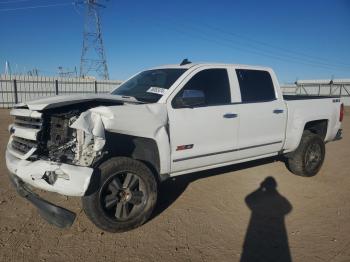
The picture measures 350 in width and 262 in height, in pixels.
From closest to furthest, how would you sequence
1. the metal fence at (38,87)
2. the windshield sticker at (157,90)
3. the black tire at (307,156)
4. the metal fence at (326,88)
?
the windshield sticker at (157,90)
the black tire at (307,156)
the metal fence at (38,87)
the metal fence at (326,88)

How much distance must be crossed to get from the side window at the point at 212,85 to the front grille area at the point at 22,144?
82.9 inches

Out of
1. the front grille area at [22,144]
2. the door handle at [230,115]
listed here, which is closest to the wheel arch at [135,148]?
the front grille area at [22,144]

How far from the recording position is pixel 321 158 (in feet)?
21.2

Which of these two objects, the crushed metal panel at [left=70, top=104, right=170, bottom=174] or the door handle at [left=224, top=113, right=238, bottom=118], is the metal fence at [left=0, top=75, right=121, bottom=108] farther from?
the crushed metal panel at [left=70, top=104, right=170, bottom=174]

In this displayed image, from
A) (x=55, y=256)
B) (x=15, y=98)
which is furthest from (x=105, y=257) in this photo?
(x=15, y=98)

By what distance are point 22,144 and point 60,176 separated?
3.27ft

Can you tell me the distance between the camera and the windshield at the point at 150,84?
445 centimetres

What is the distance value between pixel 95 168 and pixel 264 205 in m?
2.60

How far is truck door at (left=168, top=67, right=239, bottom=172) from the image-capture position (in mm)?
4246

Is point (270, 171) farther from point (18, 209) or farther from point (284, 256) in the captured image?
point (18, 209)

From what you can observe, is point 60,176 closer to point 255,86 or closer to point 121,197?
point 121,197

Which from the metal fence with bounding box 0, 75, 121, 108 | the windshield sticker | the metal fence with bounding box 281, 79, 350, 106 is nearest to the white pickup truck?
the windshield sticker

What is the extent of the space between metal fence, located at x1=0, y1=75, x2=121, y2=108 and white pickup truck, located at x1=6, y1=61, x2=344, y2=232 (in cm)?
1727

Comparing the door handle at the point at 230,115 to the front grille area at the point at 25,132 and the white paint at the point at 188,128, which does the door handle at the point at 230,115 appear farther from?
the front grille area at the point at 25,132
